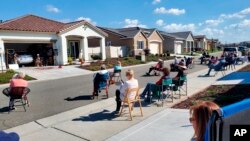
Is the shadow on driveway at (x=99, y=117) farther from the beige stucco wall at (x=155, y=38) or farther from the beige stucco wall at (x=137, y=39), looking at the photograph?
the beige stucco wall at (x=155, y=38)

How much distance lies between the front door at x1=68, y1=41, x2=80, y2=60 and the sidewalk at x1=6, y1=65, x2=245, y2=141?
2503 cm

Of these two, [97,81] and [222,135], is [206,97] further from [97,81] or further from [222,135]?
[222,135]

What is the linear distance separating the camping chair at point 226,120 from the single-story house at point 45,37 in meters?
25.1

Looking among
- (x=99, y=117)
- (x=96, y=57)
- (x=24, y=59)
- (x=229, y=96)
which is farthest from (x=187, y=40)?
(x=99, y=117)

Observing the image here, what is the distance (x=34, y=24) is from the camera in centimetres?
2895

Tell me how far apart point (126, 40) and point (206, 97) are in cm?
3666

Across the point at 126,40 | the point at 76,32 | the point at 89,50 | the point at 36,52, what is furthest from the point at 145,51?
the point at 36,52

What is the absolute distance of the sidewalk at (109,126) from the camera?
6102 mm

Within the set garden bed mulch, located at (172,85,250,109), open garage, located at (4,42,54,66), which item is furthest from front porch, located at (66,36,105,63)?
garden bed mulch, located at (172,85,250,109)

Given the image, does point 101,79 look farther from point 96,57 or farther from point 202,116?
point 96,57

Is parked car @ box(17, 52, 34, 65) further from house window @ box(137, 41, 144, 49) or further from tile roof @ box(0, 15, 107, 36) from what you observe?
house window @ box(137, 41, 144, 49)

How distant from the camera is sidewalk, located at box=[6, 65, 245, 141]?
610 centimetres

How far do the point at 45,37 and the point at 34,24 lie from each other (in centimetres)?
203

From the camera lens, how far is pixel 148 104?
29.9 feet
